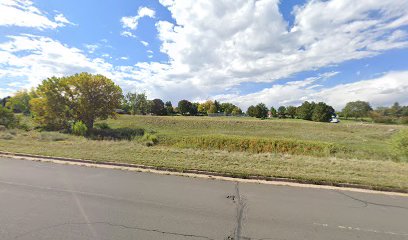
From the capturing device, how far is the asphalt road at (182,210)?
4.92m

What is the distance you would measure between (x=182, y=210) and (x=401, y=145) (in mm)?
17927

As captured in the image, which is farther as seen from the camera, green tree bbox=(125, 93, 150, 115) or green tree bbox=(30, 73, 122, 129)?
green tree bbox=(125, 93, 150, 115)

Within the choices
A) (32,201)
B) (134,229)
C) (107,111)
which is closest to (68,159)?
(32,201)

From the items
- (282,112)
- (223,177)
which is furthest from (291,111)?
(223,177)

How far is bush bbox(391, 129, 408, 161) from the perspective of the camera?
54.9 feet

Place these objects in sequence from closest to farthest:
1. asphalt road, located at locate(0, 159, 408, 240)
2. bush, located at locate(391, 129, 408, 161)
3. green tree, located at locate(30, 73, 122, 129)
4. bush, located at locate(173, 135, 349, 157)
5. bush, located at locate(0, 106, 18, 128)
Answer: asphalt road, located at locate(0, 159, 408, 240) → bush, located at locate(391, 129, 408, 161) → bush, located at locate(173, 135, 349, 157) → bush, located at locate(0, 106, 18, 128) → green tree, located at locate(30, 73, 122, 129)

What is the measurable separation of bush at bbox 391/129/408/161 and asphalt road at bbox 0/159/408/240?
38.1ft

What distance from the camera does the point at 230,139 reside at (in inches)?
1127

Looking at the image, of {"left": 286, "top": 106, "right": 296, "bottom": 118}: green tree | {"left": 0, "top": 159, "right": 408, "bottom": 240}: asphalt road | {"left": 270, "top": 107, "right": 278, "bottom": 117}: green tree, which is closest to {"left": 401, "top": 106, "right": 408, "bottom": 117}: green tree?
{"left": 286, "top": 106, "right": 296, "bottom": 118}: green tree

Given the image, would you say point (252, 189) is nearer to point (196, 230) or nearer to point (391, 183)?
point (196, 230)

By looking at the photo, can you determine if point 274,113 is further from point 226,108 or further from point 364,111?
point 364,111

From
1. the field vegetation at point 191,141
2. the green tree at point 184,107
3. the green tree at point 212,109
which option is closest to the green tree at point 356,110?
the green tree at point 212,109

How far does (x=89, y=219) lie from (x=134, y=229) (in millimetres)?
1136

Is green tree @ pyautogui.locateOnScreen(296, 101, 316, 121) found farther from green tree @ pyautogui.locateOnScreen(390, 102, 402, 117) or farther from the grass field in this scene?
the grass field
